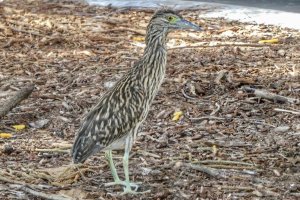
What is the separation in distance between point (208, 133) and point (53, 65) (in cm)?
302

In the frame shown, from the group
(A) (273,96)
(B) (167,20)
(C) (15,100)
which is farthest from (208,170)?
(C) (15,100)

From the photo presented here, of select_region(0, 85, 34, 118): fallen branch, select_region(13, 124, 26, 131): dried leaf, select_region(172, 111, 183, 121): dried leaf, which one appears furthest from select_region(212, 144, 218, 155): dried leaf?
select_region(0, 85, 34, 118): fallen branch

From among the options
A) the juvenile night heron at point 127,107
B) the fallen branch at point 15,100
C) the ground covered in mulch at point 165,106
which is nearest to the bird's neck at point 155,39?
the juvenile night heron at point 127,107

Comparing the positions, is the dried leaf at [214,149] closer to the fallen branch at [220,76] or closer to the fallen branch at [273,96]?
the fallen branch at [273,96]

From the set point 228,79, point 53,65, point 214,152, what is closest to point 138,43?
point 53,65

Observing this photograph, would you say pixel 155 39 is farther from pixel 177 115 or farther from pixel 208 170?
pixel 177 115

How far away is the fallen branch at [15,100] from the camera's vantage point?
8.97 m

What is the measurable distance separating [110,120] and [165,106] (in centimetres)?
214

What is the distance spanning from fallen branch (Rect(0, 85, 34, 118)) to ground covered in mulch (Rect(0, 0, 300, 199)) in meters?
0.14

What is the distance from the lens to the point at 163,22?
7746 millimetres

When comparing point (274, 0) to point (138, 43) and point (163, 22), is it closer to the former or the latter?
point (138, 43)

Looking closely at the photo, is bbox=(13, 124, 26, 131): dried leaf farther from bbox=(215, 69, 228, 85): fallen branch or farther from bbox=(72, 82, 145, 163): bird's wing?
bbox=(215, 69, 228, 85): fallen branch

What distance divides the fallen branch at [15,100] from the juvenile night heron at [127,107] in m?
1.84

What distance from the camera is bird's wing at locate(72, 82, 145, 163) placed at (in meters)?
7.03
